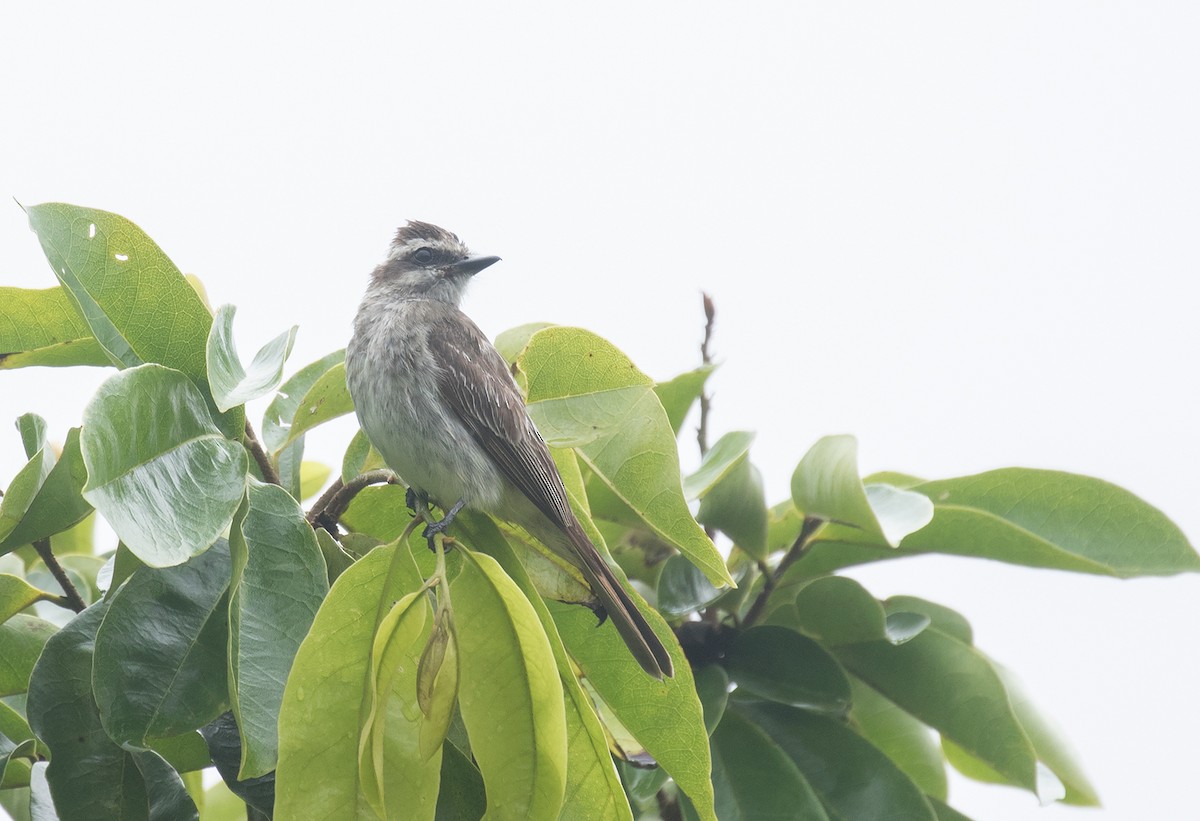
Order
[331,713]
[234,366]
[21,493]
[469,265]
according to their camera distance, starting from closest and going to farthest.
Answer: [331,713] < [21,493] < [234,366] < [469,265]

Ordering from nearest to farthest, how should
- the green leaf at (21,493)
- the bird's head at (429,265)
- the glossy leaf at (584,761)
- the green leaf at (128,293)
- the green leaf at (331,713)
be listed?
1. the green leaf at (331,713)
2. the glossy leaf at (584,761)
3. the green leaf at (21,493)
4. the green leaf at (128,293)
5. the bird's head at (429,265)

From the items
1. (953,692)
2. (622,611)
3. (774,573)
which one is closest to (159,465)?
(622,611)

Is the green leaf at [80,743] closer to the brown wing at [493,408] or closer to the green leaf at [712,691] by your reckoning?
the brown wing at [493,408]

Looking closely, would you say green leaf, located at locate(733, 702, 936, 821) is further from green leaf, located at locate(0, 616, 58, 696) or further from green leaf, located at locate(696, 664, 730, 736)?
green leaf, located at locate(0, 616, 58, 696)

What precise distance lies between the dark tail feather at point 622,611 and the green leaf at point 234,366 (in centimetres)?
62

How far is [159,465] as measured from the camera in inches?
68.7

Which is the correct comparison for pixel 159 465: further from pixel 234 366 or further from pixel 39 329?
pixel 39 329

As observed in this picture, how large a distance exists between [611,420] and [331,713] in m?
0.80

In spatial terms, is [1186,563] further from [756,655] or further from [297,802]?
[297,802]

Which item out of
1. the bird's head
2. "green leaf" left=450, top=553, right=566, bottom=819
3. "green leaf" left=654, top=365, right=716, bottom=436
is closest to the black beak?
the bird's head

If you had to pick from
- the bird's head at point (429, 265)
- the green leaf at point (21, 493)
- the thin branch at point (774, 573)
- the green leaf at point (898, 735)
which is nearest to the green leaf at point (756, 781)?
the thin branch at point (774, 573)

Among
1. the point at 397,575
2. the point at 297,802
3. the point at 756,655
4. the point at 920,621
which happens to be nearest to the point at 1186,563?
the point at 920,621

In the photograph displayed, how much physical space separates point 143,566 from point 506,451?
988 millimetres

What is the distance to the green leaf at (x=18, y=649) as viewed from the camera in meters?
2.18
